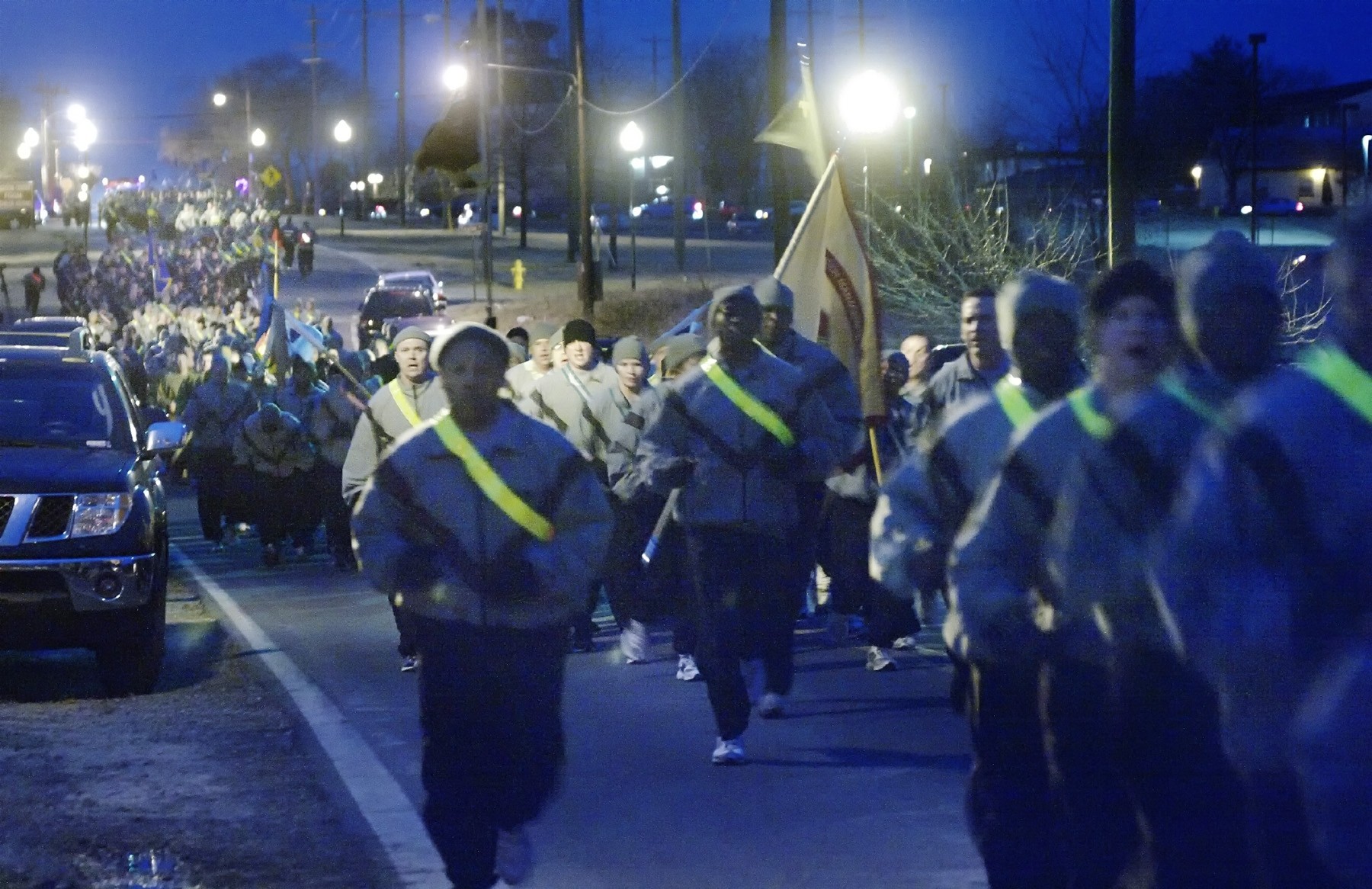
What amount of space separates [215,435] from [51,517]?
788cm

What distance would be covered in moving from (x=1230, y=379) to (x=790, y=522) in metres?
4.07

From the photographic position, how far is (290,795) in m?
7.83

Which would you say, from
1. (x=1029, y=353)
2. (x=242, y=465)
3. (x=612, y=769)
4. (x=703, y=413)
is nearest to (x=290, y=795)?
(x=612, y=769)

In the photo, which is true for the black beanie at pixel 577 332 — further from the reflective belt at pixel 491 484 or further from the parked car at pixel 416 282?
the parked car at pixel 416 282

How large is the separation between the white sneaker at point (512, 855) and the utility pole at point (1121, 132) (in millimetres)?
7896

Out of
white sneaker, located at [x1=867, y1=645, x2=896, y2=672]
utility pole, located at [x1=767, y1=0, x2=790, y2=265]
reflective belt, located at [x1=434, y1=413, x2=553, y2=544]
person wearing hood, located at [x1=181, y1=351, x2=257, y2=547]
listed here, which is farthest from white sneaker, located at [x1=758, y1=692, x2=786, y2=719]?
utility pole, located at [x1=767, y1=0, x2=790, y2=265]

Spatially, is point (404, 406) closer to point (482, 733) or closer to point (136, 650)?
point (136, 650)

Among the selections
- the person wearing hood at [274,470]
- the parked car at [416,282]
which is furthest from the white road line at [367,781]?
the parked car at [416,282]

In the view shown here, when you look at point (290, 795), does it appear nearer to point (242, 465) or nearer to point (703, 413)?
point (703, 413)

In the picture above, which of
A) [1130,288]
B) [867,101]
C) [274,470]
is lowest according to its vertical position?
[274,470]

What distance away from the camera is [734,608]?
8.12 metres

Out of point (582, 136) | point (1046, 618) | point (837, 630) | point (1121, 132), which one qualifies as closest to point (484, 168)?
point (582, 136)

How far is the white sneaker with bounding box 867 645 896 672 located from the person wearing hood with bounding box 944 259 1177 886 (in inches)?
216

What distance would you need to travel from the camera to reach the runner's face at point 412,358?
1076 cm
